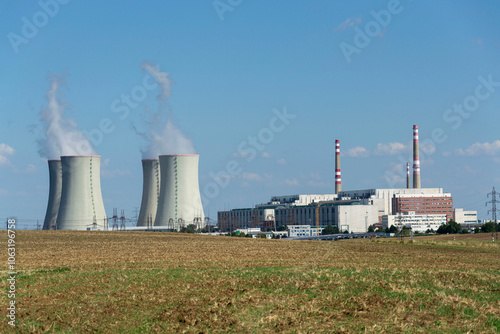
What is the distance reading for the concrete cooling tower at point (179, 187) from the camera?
52.0 metres

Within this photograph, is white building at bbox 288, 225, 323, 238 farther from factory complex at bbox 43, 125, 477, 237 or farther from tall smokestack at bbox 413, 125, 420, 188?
tall smokestack at bbox 413, 125, 420, 188

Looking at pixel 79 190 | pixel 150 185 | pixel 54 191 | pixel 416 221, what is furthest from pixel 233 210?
pixel 79 190

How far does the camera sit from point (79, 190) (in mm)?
51500

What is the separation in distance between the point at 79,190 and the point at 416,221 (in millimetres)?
74601

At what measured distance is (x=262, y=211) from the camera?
390 ft

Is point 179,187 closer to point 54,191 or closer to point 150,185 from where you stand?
point 150,185

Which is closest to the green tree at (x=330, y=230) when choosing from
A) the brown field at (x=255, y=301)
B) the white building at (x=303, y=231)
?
the white building at (x=303, y=231)

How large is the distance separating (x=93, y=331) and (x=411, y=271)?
10.0 m

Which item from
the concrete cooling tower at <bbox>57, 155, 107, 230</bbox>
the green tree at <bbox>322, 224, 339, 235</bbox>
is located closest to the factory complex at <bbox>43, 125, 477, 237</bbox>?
the concrete cooling tower at <bbox>57, 155, 107, 230</bbox>

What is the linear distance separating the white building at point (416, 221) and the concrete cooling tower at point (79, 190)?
2600 inches

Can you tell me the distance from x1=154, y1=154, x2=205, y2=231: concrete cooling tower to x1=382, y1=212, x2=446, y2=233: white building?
6108cm

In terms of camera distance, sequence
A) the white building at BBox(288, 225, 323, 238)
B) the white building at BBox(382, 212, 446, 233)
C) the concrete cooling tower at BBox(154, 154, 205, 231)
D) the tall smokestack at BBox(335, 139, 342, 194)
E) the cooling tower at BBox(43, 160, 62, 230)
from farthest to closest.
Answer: the white building at BBox(382, 212, 446, 233)
the tall smokestack at BBox(335, 139, 342, 194)
the white building at BBox(288, 225, 323, 238)
the cooling tower at BBox(43, 160, 62, 230)
the concrete cooling tower at BBox(154, 154, 205, 231)

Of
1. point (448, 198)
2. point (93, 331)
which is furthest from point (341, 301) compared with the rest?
point (448, 198)

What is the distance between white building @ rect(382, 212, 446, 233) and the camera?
108m
